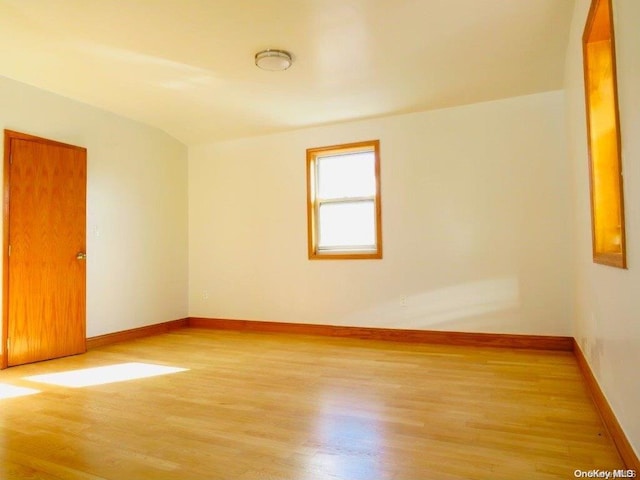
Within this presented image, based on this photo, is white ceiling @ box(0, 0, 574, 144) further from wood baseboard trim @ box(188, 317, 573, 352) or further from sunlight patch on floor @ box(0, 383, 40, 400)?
sunlight patch on floor @ box(0, 383, 40, 400)

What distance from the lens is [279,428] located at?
7.00 feet

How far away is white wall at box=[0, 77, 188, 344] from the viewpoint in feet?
12.6

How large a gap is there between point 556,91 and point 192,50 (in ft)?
11.0

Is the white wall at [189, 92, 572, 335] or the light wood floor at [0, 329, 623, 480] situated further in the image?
the white wall at [189, 92, 572, 335]

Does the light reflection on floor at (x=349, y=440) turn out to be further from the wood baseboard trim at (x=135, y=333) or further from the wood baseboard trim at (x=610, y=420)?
the wood baseboard trim at (x=135, y=333)

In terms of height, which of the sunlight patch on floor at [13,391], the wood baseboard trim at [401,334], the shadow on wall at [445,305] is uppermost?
the shadow on wall at [445,305]

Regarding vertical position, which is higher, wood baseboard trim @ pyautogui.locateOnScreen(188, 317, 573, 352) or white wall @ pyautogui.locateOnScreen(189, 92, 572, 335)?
white wall @ pyautogui.locateOnScreen(189, 92, 572, 335)

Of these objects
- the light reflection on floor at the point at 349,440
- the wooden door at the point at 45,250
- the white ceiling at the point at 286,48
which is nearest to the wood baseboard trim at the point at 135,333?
the wooden door at the point at 45,250

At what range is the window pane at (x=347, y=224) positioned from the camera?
459 centimetres

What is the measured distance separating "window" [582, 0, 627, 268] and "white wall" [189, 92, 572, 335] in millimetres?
1513

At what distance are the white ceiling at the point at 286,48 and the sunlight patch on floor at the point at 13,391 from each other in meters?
2.53

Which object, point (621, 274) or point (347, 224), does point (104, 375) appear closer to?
point (347, 224)

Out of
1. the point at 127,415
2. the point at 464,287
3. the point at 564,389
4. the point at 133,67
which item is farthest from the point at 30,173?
the point at 564,389

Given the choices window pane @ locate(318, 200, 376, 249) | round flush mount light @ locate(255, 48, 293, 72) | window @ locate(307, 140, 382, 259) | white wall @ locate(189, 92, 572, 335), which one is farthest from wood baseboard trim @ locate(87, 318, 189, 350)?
round flush mount light @ locate(255, 48, 293, 72)
